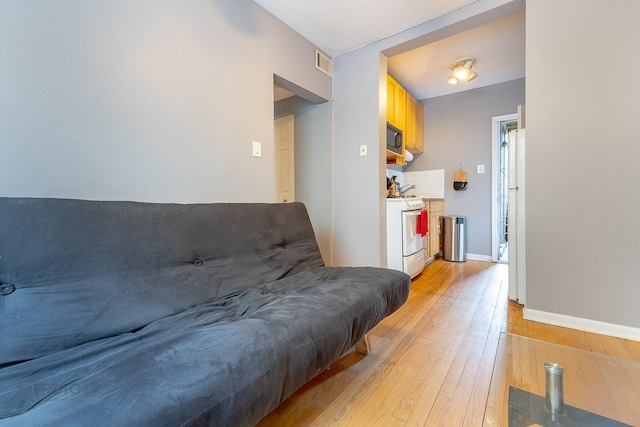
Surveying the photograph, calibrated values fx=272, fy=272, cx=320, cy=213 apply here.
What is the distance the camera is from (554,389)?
90cm

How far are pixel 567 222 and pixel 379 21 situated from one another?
6.77ft

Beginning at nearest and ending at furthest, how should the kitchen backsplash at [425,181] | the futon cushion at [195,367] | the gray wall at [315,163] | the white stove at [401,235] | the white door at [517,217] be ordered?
the futon cushion at [195,367], the white door at [517,217], the white stove at [401,235], the gray wall at [315,163], the kitchen backsplash at [425,181]

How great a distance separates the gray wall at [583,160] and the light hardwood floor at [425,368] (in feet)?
0.93

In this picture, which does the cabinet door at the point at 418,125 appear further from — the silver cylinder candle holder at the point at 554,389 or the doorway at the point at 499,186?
the silver cylinder candle holder at the point at 554,389

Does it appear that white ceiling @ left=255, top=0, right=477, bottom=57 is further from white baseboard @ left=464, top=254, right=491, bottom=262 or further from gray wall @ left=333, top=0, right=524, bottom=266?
white baseboard @ left=464, top=254, right=491, bottom=262

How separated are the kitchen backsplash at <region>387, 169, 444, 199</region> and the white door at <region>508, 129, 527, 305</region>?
167cm

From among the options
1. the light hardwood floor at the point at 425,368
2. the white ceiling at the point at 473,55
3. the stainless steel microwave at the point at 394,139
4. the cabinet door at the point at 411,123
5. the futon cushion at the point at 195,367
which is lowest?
the light hardwood floor at the point at 425,368

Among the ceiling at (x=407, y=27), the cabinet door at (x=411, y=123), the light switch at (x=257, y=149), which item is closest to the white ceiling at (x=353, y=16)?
the ceiling at (x=407, y=27)

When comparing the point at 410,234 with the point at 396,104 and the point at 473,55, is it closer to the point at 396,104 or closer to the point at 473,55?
the point at 396,104

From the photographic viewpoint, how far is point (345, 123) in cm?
275

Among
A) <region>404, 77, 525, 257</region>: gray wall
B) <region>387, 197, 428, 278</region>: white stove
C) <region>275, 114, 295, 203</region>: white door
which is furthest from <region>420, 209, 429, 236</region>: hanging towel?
<region>275, 114, 295, 203</region>: white door

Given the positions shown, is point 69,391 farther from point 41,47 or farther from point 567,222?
point 567,222

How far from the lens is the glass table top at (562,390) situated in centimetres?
81

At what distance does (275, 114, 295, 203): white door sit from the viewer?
321 centimetres
